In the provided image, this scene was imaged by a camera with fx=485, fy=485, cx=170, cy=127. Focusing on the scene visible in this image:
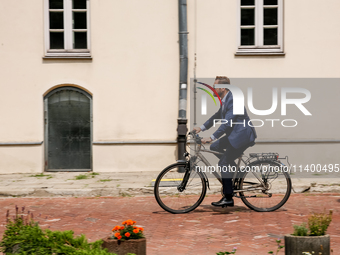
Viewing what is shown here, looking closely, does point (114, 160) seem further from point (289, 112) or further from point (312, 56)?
point (312, 56)

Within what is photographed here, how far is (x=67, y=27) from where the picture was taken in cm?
1191

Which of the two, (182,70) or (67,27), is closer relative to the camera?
(182,70)

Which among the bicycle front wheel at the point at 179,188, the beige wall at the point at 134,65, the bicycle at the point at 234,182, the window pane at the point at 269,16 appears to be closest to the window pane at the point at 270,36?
the window pane at the point at 269,16

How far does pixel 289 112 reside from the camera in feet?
39.7

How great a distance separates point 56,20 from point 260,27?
16.5ft

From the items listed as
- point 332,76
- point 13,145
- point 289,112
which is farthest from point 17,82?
point 332,76

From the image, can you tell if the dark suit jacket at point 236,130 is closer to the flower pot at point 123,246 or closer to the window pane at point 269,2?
the flower pot at point 123,246

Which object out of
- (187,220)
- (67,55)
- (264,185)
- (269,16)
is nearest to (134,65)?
(67,55)

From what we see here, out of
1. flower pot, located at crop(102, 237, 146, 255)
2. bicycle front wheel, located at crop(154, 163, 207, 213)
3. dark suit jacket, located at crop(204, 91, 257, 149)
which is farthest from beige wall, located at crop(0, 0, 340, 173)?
flower pot, located at crop(102, 237, 146, 255)

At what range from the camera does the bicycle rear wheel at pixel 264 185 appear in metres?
7.11

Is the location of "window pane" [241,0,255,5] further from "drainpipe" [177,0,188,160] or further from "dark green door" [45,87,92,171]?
"dark green door" [45,87,92,171]

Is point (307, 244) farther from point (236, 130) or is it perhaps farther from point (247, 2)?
point (247, 2)

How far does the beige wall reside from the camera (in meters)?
11.8

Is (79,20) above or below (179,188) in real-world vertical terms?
above
